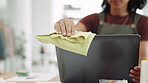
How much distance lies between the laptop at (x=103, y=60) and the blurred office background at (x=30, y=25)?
261cm

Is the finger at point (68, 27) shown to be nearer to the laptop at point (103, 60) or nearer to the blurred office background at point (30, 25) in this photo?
the laptop at point (103, 60)

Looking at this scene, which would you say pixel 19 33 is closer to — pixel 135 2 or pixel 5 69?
pixel 5 69

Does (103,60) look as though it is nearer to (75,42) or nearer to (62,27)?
(75,42)

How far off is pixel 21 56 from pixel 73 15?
113cm

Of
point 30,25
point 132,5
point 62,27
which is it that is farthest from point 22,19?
point 62,27

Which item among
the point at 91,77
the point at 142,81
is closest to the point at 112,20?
the point at 91,77

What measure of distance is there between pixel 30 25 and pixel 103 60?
3.45m

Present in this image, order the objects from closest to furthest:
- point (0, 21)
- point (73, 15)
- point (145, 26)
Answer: point (145, 26)
point (0, 21)
point (73, 15)

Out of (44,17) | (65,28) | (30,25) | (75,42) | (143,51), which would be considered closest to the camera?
(75,42)

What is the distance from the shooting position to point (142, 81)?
1003 millimetres

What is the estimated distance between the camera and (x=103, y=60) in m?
1.12

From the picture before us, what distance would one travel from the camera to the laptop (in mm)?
1089

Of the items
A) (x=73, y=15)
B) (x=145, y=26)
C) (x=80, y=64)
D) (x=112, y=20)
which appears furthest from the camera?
(x=73, y=15)

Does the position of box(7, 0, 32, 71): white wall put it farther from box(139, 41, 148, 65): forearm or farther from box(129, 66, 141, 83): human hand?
box(129, 66, 141, 83): human hand
